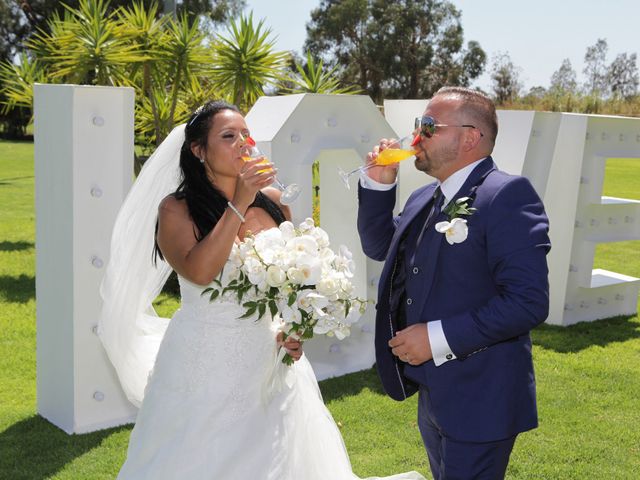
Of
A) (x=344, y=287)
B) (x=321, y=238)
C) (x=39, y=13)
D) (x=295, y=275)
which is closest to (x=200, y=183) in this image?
(x=321, y=238)

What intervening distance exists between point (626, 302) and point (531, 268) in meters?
7.28

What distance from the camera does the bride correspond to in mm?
3561

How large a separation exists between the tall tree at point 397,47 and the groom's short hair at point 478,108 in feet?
179

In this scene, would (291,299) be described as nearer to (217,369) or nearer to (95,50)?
(217,369)

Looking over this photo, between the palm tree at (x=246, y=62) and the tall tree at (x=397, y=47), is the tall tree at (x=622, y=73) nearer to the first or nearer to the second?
the tall tree at (x=397, y=47)

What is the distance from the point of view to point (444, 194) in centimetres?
320

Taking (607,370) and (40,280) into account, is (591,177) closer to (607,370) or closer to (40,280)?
(607,370)

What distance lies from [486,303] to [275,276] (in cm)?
86

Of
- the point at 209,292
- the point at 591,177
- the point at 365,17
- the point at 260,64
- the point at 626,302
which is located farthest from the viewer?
the point at 365,17

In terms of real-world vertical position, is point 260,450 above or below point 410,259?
below

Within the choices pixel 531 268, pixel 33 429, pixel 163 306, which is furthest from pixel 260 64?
pixel 531 268

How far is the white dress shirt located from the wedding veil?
1.25 metres

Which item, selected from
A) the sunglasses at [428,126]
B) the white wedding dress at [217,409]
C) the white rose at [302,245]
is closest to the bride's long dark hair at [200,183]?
the white wedding dress at [217,409]

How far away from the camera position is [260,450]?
11.9ft
